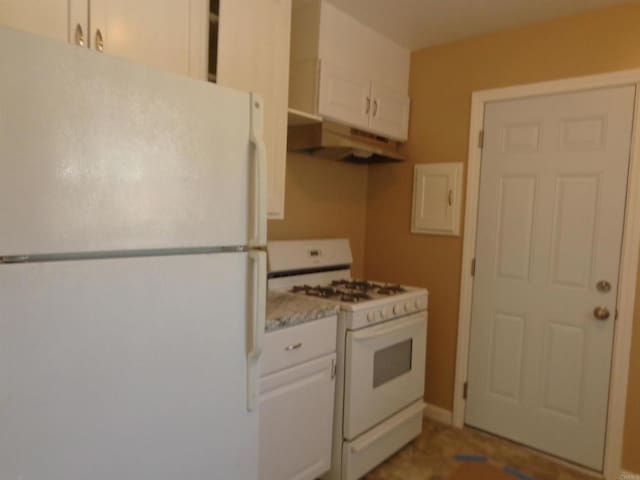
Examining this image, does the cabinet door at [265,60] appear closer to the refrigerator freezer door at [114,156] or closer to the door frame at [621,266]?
the refrigerator freezer door at [114,156]

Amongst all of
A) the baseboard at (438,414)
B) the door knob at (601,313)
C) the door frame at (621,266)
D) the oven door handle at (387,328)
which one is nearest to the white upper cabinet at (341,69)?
the door frame at (621,266)

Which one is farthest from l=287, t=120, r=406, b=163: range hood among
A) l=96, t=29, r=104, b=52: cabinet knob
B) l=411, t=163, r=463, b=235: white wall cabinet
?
l=96, t=29, r=104, b=52: cabinet knob

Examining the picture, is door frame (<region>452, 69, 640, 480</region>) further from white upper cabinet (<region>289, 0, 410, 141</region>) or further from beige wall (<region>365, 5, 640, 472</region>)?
white upper cabinet (<region>289, 0, 410, 141</region>)

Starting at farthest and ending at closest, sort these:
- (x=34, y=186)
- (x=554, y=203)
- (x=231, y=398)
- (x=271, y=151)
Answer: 1. (x=554, y=203)
2. (x=271, y=151)
3. (x=231, y=398)
4. (x=34, y=186)

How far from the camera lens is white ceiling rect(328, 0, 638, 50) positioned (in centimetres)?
238

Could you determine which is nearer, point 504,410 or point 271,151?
point 271,151

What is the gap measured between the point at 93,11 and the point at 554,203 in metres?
2.47

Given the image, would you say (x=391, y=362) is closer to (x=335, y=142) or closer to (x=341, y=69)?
(x=335, y=142)

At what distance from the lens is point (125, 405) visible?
3.77ft

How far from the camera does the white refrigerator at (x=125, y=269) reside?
97 cm

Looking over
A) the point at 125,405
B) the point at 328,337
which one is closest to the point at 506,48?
the point at 328,337

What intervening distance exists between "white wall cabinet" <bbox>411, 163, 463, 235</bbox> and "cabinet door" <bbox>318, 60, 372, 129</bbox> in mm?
622

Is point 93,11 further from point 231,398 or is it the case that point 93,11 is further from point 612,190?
point 612,190

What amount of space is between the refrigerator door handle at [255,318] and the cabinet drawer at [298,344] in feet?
1.34
